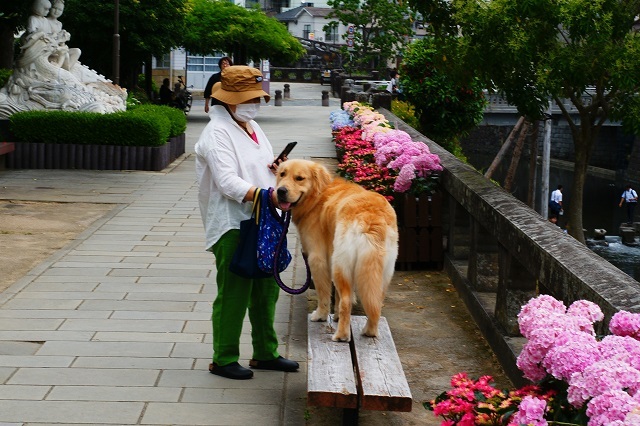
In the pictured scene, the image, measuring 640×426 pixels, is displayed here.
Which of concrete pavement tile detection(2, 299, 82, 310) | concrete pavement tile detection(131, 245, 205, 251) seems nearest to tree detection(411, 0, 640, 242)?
concrete pavement tile detection(131, 245, 205, 251)

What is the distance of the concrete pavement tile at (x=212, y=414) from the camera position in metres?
5.54

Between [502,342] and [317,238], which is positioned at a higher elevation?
[317,238]

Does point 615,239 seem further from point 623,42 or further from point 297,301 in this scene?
point 297,301

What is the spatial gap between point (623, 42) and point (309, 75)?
6450 centimetres

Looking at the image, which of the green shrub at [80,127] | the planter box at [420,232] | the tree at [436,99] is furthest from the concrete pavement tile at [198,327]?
the tree at [436,99]

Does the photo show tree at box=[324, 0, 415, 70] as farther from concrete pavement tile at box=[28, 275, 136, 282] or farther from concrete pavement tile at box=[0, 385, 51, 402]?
concrete pavement tile at box=[0, 385, 51, 402]

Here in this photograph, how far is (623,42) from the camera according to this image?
12273 mm

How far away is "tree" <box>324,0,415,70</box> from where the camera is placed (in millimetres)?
61812

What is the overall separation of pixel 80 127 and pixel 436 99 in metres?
7.62

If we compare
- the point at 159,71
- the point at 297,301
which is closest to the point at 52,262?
the point at 297,301

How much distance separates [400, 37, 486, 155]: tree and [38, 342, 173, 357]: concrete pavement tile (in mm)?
15118

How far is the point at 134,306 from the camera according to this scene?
8.19m

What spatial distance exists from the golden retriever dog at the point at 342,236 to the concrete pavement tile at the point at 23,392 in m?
1.69

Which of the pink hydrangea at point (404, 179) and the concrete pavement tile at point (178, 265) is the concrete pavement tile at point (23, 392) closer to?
the concrete pavement tile at point (178, 265)
